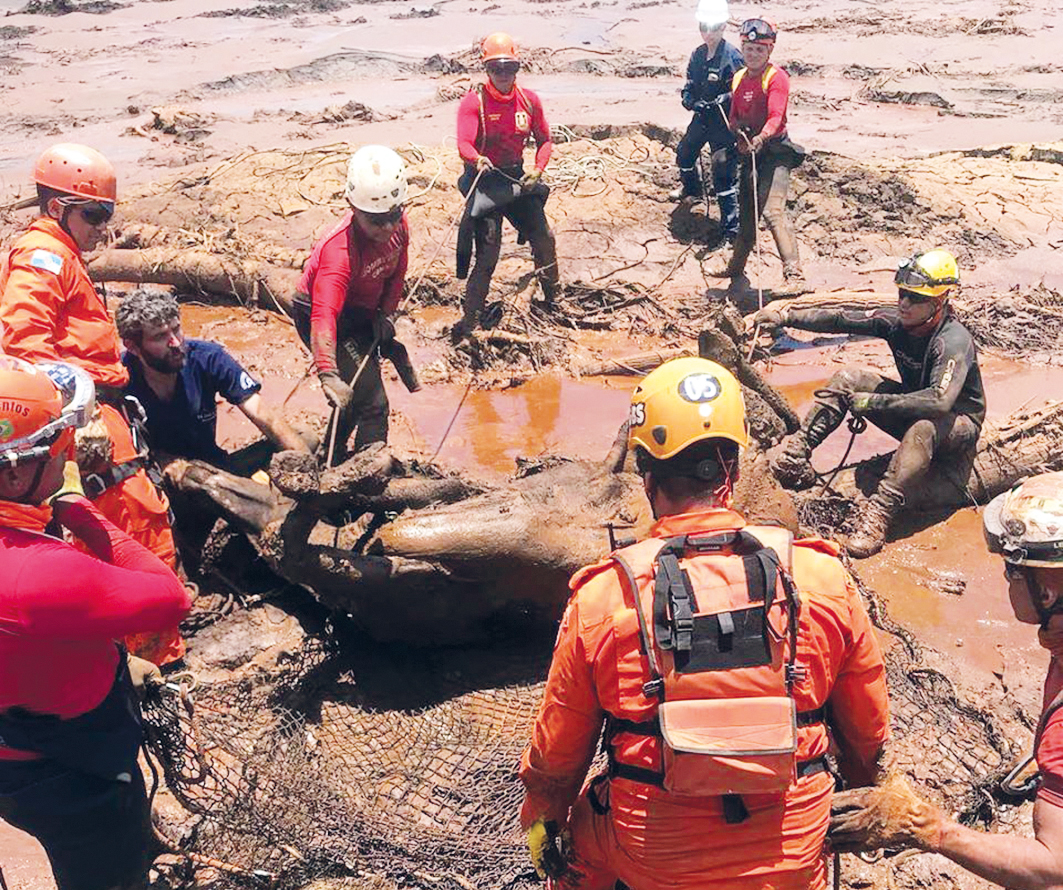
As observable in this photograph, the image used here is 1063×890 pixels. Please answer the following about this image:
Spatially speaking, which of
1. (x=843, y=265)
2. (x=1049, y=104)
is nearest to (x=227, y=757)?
(x=843, y=265)

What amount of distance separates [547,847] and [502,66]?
254 inches

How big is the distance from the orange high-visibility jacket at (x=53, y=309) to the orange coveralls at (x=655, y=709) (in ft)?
9.17

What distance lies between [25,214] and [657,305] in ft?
22.8

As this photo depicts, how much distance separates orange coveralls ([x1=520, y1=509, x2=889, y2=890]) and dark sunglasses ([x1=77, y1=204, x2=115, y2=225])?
3.09 meters

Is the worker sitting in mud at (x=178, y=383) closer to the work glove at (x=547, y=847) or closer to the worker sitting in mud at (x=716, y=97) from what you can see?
the work glove at (x=547, y=847)

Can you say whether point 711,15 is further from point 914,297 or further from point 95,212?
point 95,212

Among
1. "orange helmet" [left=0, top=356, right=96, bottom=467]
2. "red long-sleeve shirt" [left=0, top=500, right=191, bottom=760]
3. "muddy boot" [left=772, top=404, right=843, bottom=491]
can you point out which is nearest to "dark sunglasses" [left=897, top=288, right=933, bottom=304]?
"muddy boot" [left=772, top=404, right=843, bottom=491]

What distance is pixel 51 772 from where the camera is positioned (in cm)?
279

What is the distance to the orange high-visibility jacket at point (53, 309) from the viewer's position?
4.04 meters

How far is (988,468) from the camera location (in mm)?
5762

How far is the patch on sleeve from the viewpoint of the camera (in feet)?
13.5

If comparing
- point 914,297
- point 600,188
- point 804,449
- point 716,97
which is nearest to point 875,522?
point 804,449

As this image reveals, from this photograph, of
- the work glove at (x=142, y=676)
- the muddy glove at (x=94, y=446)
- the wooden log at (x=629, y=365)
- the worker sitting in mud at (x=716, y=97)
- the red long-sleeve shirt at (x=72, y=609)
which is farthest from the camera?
the worker sitting in mud at (x=716, y=97)

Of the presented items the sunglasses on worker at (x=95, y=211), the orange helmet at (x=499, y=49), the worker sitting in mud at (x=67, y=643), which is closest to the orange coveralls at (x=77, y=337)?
the sunglasses on worker at (x=95, y=211)
